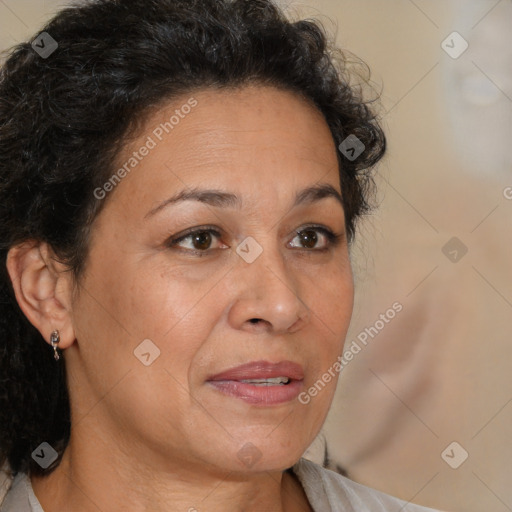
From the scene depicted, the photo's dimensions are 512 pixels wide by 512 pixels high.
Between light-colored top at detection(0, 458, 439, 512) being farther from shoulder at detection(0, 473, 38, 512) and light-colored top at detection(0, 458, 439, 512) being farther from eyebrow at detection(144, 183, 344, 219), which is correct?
eyebrow at detection(144, 183, 344, 219)

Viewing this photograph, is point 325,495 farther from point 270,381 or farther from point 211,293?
point 211,293

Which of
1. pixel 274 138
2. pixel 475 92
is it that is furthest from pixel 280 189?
pixel 475 92

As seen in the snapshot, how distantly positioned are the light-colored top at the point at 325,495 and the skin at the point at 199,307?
0.30 feet

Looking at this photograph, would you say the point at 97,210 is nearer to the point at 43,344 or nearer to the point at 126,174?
the point at 126,174

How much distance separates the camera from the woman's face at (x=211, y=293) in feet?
4.79

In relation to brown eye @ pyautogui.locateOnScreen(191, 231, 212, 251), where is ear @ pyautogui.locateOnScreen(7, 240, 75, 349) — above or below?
below

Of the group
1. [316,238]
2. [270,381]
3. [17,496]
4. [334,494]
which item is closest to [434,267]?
[334,494]

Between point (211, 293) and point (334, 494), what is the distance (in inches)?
22.7

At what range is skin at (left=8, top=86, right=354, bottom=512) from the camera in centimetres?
146

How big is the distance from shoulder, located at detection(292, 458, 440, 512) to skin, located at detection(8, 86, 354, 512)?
0.61 feet

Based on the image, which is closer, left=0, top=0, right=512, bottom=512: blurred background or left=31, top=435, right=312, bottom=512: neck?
left=31, top=435, right=312, bottom=512: neck

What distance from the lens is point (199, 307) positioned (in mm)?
1456

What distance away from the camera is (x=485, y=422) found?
8.44 ft

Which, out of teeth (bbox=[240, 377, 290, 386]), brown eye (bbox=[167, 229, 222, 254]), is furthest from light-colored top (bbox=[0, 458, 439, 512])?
brown eye (bbox=[167, 229, 222, 254])
